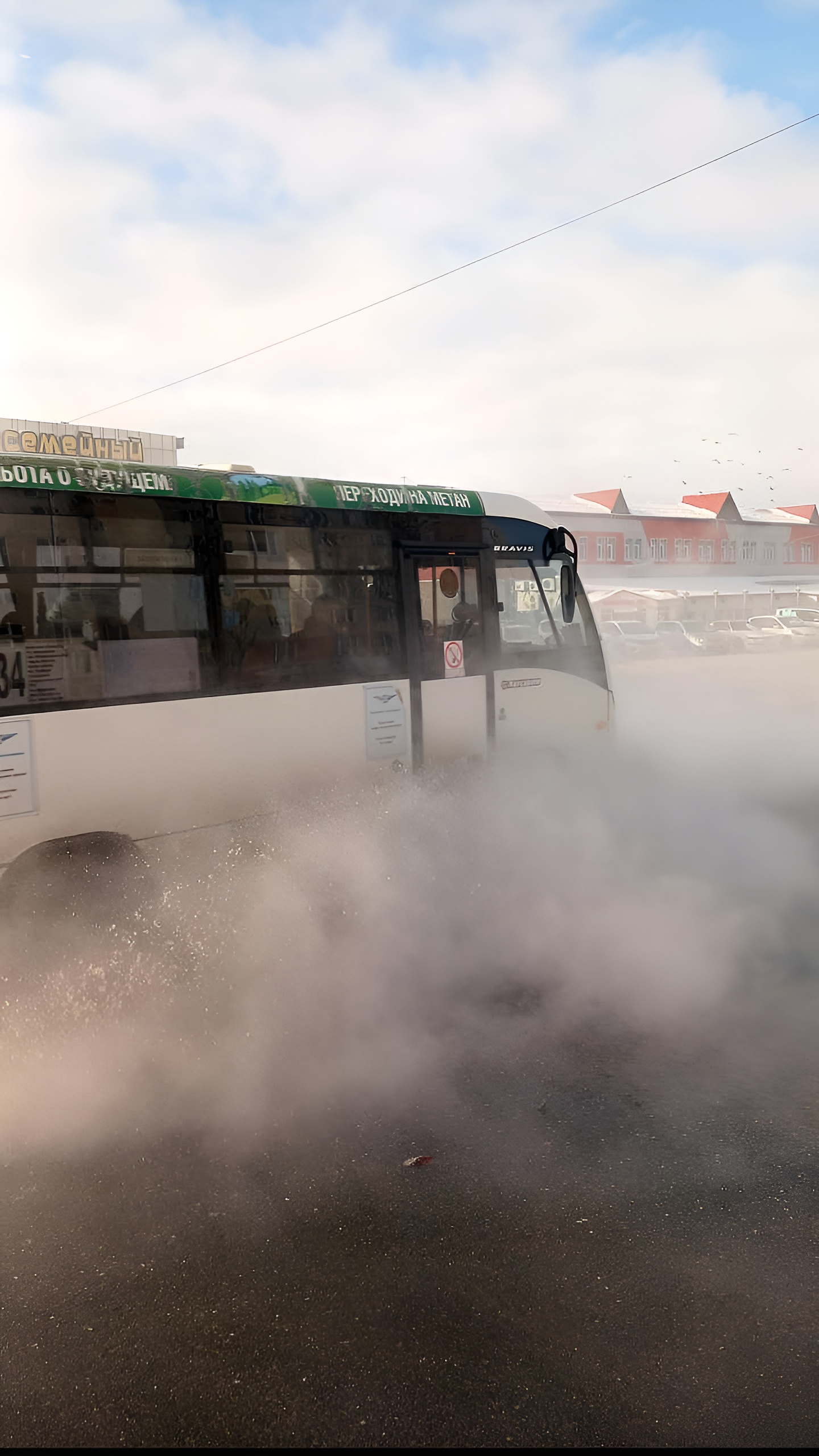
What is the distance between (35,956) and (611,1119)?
138 inches

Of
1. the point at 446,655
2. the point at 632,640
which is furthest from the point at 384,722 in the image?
the point at 632,640

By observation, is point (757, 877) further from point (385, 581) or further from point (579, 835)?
point (385, 581)

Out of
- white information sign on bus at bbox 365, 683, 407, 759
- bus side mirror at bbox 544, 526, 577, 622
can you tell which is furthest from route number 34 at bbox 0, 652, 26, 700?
bus side mirror at bbox 544, 526, 577, 622

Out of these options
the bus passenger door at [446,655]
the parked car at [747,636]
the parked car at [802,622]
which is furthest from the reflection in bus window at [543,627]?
the parked car at [802,622]

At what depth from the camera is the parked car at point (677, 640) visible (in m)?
37.0

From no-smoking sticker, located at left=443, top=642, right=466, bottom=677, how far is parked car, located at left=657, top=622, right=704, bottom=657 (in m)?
30.4

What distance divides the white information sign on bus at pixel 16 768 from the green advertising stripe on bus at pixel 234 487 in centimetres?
144

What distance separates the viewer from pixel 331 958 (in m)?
5.80

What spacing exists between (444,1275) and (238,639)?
14.2 feet

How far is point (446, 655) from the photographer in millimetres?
7820

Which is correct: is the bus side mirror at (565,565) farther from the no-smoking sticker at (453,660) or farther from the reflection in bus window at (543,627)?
the no-smoking sticker at (453,660)

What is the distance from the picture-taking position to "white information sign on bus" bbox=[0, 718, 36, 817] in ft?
17.9

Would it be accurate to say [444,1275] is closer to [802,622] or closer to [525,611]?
[525,611]

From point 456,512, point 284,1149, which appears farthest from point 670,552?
point 284,1149
